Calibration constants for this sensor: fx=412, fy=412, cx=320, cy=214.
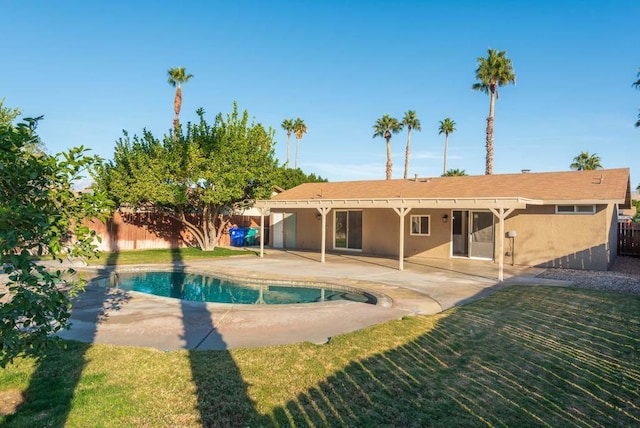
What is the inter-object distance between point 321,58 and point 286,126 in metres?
29.4

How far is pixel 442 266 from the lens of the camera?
15.3 m

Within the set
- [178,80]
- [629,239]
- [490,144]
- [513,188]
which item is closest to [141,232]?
[178,80]

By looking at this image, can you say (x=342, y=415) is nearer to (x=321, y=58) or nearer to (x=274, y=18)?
(x=274, y=18)

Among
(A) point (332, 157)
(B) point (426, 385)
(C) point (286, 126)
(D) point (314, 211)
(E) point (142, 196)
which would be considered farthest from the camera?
(C) point (286, 126)

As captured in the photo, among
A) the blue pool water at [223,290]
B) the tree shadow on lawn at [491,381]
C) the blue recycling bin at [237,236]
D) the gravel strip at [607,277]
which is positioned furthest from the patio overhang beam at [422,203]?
the tree shadow on lawn at [491,381]

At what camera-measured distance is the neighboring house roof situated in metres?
13.9

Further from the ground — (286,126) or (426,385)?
(286,126)

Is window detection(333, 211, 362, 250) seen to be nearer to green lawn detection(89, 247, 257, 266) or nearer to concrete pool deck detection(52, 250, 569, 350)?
green lawn detection(89, 247, 257, 266)

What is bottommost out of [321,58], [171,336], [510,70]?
[171,336]

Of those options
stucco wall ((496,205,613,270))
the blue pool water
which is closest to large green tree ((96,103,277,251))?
the blue pool water

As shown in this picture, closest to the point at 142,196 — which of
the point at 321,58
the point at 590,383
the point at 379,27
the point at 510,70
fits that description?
the point at 321,58

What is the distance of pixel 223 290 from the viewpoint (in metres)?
11.5

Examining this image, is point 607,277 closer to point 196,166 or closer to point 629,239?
point 629,239

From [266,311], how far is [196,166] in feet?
37.8
